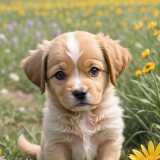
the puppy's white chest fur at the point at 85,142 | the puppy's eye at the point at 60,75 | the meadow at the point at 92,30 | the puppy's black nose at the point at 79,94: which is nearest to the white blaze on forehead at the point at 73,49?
the puppy's eye at the point at 60,75

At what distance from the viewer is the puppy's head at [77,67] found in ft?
10.7

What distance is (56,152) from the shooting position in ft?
11.4

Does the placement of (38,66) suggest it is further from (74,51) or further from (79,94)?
(79,94)

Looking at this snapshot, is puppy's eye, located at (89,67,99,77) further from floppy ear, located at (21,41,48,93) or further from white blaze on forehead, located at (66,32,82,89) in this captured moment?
floppy ear, located at (21,41,48,93)

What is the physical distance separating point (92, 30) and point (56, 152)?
5.43m

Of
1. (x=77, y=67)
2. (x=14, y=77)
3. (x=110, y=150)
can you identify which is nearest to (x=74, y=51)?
(x=77, y=67)

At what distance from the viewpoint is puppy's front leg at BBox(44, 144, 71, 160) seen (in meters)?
3.46

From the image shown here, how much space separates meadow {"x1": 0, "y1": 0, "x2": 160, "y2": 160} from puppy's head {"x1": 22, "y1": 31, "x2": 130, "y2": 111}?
13.2 inches

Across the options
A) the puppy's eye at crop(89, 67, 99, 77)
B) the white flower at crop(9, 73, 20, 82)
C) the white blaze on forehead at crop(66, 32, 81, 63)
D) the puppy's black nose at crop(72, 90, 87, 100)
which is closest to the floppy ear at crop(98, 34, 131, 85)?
the puppy's eye at crop(89, 67, 99, 77)

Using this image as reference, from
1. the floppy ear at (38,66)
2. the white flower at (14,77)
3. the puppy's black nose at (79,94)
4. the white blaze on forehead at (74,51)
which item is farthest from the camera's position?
the white flower at (14,77)

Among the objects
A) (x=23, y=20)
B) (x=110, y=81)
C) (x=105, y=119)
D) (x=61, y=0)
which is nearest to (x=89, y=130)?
(x=105, y=119)

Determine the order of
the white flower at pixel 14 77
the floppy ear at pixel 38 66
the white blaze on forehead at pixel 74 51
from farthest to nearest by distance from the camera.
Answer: the white flower at pixel 14 77
the floppy ear at pixel 38 66
the white blaze on forehead at pixel 74 51

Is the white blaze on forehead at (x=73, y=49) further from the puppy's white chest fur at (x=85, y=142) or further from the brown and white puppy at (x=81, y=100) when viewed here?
the puppy's white chest fur at (x=85, y=142)

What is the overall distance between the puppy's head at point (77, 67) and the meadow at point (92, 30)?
335mm
